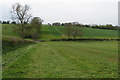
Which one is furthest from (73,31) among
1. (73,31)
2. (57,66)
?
(57,66)

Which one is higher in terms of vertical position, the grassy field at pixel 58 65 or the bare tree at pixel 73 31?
the bare tree at pixel 73 31

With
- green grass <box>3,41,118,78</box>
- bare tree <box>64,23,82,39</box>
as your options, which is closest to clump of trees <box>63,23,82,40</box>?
bare tree <box>64,23,82,39</box>

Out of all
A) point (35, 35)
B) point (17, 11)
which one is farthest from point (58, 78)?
point (35, 35)

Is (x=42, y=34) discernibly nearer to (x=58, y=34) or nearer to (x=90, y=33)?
(x=58, y=34)

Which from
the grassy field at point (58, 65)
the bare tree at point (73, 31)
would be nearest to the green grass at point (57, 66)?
the grassy field at point (58, 65)

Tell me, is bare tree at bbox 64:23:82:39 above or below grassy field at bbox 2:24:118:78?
above

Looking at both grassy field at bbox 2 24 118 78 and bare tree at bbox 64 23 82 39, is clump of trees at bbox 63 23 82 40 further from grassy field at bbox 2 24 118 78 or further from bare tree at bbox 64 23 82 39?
grassy field at bbox 2 24 118 78

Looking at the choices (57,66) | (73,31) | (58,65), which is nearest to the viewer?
(57,66)

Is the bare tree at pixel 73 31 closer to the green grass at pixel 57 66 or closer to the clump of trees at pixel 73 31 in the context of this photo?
the clump of trees at pixel 73 31

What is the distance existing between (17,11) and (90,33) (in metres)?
71.0

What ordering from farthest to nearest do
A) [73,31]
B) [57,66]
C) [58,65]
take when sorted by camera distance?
[73,31] < [58,65] < [57,66]

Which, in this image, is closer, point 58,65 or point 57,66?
point 57,66

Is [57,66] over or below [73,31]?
below

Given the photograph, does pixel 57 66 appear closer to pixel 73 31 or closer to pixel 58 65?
pixel 58 65
